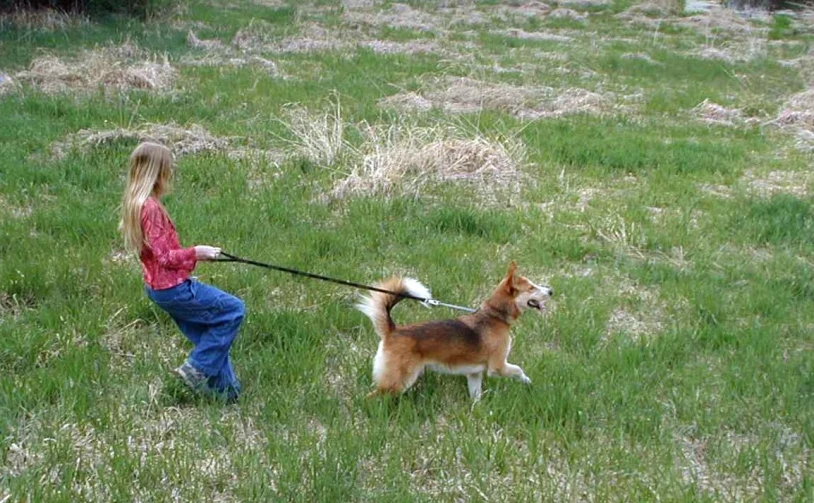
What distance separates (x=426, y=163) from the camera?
9.24 metres

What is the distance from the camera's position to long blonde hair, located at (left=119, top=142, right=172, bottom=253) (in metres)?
4.53

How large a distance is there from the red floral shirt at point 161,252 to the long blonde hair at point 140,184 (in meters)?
0.03

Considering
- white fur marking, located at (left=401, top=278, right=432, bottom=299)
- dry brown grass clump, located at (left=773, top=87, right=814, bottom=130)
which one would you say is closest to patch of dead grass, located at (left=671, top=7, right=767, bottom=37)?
dry brown grass clump, located at (left=773, top=87, right=814, bottom=130)

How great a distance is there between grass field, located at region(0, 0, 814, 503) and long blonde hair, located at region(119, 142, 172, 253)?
2.95ft

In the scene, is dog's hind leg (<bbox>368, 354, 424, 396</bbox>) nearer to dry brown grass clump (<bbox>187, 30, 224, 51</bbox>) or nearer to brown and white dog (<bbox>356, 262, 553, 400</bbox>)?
brown and white dog (<bbox>356, 262, 553, 400</bbox>)

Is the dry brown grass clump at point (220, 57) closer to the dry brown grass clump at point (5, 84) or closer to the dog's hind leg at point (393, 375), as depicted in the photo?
the dry brown grass clump at point (5, 84)

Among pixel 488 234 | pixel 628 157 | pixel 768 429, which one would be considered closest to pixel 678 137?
pixel 628 157

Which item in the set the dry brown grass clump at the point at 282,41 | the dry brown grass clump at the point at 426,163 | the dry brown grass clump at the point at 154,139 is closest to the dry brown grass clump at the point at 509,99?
the dry brown grass clump at the point at 426,163

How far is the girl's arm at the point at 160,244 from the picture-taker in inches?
179

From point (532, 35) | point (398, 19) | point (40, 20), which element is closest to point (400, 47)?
point (532, 35)

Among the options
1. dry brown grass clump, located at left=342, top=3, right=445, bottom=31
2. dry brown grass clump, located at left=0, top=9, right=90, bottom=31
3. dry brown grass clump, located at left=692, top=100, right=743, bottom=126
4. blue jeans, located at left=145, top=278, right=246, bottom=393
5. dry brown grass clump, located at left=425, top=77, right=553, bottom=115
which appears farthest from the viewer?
dry brown grass clump, located at left=342, top=3, right=445, bottom=31

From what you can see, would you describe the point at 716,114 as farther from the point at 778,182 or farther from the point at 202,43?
the point at 202,43

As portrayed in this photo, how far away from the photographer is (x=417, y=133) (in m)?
10.0

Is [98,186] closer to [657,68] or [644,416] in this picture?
[644,416]
